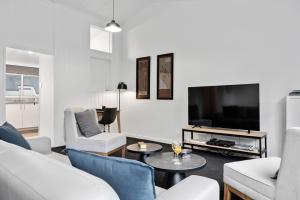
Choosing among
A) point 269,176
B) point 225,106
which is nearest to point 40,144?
point 269,176

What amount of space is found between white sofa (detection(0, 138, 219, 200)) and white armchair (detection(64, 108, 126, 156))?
223 centimetres

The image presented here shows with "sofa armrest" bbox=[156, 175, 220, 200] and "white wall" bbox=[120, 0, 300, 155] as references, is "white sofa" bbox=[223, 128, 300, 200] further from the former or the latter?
"white wall" bbox=[120, 0, 300, 155]

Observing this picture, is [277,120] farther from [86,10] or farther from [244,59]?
[86,10]

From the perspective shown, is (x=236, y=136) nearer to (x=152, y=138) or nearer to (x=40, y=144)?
(x=152, y=138)

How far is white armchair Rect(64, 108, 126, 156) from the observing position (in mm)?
3299

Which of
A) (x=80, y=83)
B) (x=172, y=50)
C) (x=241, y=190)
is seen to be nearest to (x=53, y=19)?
(x=80, y=83)

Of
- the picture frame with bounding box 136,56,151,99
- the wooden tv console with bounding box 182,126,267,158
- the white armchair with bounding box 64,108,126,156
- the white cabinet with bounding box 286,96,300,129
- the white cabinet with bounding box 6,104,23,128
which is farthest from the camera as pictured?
the white cabinet with bounding box 6,104,23,128

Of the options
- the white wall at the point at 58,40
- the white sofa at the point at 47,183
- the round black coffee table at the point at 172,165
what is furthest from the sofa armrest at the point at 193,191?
the white wall at the point at 58,40

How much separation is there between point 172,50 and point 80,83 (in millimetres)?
2363

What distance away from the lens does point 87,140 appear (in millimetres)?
3367

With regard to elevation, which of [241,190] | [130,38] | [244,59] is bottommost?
[241,190]

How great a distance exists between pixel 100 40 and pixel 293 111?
4.79 meters

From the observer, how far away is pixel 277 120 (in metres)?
3.64

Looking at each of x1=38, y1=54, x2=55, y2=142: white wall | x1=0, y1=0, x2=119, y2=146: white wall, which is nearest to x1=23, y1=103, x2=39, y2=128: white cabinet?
x1=38, y1=54, x2=55, y2=142: white wall
